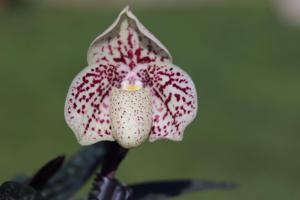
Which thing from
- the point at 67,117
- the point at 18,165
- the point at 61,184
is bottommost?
the point at 18,165

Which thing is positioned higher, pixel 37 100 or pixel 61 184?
pixel 61 184

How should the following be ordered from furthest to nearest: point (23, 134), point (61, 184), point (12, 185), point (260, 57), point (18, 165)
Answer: point (260, 57)
point (23, 134)
point (18, 165)
point (61, 184)
point (12, 185)

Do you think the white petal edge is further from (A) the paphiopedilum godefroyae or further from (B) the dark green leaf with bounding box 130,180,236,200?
(B) the dark green leaf with bounding box 130,180,236,200

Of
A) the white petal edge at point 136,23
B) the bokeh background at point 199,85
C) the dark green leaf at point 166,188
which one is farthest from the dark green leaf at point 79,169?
the bokeh background at point 199,85

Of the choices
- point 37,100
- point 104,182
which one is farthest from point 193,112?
point 37,100

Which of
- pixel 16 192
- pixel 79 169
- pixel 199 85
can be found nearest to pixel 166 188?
pixel 79 169

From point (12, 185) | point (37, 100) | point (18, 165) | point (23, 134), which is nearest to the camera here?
point (12, 185)

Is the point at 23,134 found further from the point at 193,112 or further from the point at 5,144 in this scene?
the point at 193,112
